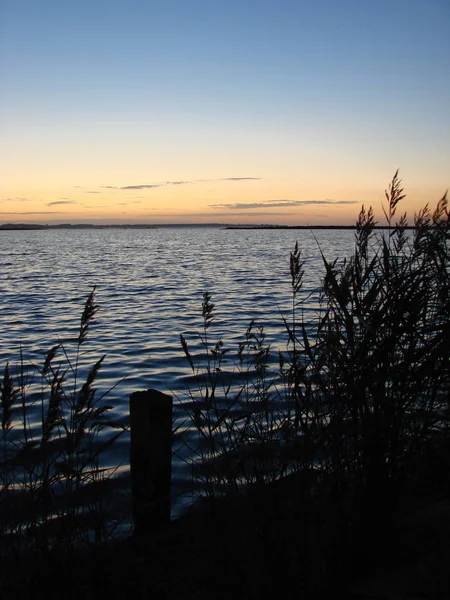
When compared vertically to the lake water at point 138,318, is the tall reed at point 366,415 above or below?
above

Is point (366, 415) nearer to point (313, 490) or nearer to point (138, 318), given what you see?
point (313, 490)

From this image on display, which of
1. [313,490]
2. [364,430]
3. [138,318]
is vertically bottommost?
[138,318]

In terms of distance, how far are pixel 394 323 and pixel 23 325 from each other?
1207 centimetres

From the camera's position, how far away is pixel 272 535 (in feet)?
9.51

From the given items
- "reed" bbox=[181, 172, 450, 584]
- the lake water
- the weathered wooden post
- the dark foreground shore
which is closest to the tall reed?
"reed" bbox=[181, 172, 450, 584]

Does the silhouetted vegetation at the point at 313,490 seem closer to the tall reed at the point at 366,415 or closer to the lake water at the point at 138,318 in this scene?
the tall reed at the point at 366,415

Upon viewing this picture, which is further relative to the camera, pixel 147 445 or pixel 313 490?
pixel 147 445

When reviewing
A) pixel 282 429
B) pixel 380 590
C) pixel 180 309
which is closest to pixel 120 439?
pixel 282 429

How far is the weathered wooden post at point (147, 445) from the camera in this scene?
13.4 ft

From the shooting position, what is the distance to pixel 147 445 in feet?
13.5

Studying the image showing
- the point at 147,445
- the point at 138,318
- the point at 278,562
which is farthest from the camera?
the point at 138,318

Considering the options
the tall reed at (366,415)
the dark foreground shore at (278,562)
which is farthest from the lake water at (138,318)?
the dark foreground shore at (278,562)

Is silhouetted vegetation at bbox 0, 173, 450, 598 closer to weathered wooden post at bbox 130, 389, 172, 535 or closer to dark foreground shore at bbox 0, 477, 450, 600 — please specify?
dark foreground shore at bbox 0, 477, 450, 600

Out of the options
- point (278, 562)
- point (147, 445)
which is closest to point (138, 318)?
point (147, 445)
